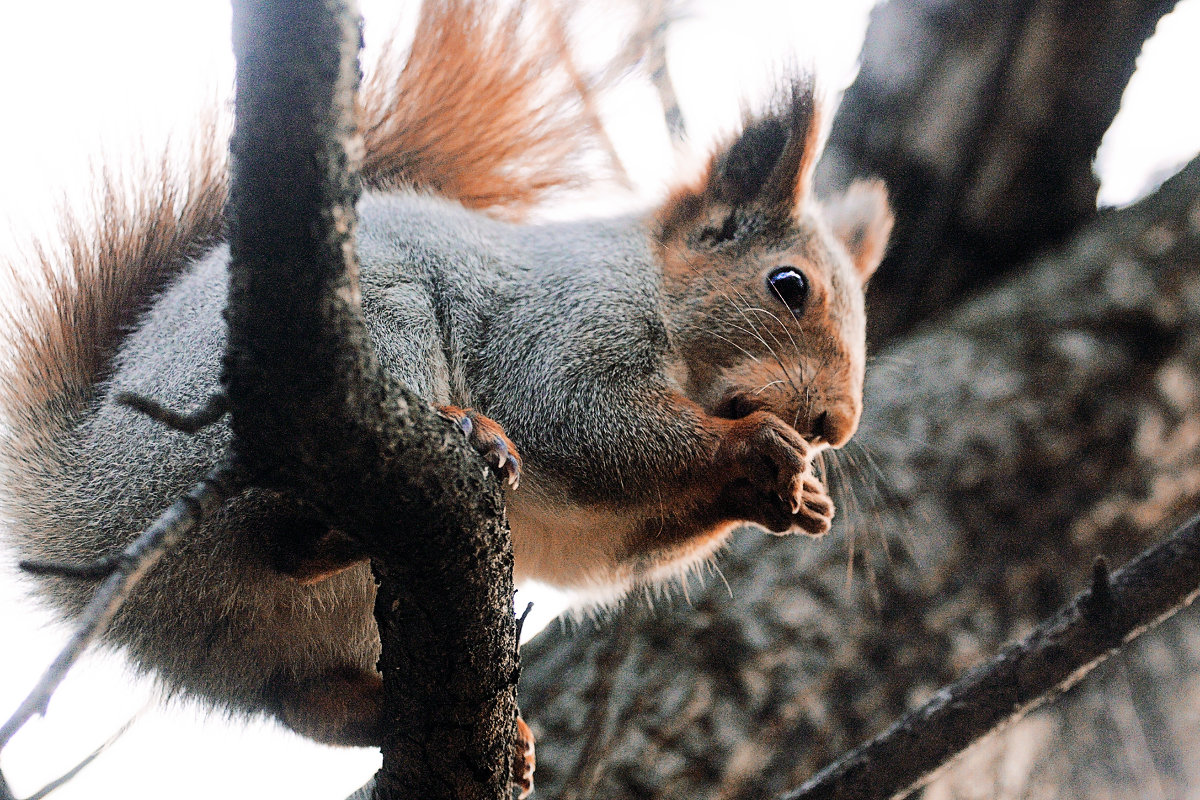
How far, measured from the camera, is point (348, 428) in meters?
0.73

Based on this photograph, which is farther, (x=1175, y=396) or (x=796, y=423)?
(x=1175, y=396)

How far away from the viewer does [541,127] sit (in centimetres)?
183

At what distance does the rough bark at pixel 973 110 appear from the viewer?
2303 millimetres

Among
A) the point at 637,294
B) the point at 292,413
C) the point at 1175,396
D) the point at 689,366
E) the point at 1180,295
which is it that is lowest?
the point at 1175,396

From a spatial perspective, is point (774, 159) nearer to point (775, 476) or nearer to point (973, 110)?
point (775, 476)

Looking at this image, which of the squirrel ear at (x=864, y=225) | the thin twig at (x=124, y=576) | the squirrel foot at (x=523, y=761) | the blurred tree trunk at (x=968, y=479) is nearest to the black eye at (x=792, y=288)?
the squirrel ear at (x=864, y=225)

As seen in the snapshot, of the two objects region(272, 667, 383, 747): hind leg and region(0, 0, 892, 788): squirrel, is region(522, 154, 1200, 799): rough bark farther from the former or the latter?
region(272, 667, 383, 747): hind leg

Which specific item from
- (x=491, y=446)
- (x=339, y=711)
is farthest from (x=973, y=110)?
(x=339, y=711)

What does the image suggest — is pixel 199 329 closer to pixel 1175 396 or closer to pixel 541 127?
pixel 541 127

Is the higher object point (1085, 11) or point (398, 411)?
point (398, 411)

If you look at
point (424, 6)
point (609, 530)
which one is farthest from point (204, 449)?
point (424, 6)

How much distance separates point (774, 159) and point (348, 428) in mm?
1206

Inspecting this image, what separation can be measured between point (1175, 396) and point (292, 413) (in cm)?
215

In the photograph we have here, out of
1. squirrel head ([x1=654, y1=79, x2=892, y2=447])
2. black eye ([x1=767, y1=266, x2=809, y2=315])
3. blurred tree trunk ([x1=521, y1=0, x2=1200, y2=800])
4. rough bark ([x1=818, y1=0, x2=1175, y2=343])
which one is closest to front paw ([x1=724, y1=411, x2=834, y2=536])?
squirrel head ([x1=654, y1=79, x2=892, y2=447])
